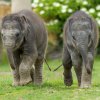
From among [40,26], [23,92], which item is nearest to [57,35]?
[40,26]

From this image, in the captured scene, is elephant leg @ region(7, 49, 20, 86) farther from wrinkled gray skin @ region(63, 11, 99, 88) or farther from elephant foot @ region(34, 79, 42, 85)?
wrinkled gray skin @ region(63, 11, 99, 88)

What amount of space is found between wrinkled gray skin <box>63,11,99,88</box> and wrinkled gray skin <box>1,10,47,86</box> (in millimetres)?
742

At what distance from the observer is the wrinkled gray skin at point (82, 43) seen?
11180 mm

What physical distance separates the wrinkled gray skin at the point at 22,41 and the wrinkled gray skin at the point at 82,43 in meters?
0.74

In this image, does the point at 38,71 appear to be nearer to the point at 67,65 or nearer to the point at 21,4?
the point at 67,65

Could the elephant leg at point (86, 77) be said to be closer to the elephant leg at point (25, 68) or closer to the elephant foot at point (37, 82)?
the elephant leg at point (25, 68)

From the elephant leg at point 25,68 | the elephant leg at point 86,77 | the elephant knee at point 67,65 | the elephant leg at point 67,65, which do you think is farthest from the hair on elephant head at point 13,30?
the elephant leg at point 86,77

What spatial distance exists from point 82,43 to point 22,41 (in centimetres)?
129

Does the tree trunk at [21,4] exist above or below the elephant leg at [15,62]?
below

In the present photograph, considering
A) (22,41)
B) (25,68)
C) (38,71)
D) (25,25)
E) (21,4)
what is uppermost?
(25,25)

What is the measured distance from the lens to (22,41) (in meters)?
11.6

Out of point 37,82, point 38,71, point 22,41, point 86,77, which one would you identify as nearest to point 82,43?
point 86,77

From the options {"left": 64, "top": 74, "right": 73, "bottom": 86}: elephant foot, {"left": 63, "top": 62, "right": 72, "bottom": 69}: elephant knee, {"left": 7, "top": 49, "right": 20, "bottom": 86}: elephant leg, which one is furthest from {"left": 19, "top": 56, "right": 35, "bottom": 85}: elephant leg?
{"left": 64, "top": 74, "right": 73, "bottom": 86}: elephant foot

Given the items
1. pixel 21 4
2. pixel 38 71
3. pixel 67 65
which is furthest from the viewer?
pixel 21 4
